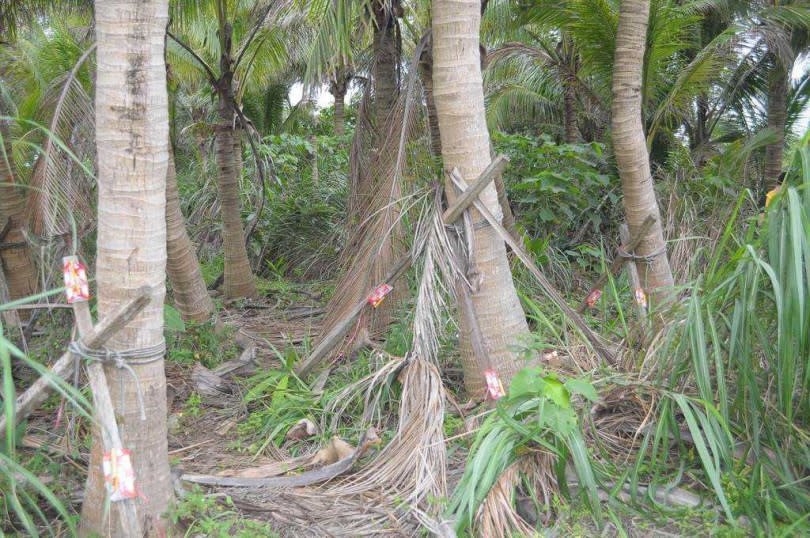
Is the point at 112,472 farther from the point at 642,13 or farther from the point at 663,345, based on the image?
the point at 642,13

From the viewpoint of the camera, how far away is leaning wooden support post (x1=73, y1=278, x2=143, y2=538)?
7.36ft

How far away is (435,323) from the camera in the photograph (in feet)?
12.3

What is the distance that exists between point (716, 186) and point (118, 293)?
19.1ft

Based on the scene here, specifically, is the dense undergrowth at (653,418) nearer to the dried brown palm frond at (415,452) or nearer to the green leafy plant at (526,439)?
the green leafy plant at (526,439)

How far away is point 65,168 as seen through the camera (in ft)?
11.4

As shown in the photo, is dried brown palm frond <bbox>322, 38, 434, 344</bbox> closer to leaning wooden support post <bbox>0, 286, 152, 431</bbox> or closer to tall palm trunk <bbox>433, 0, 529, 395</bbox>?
tall palm trunk <bbox>433, 0, 529, 395</bbox>

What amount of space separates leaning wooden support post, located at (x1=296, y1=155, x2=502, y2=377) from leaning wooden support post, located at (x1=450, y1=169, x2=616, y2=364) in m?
0.08

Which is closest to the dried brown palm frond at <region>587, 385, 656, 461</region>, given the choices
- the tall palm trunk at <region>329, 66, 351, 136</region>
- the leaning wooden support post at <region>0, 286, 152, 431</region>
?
the leaning wooden support post at <region>0, 286, 152, 431</region>

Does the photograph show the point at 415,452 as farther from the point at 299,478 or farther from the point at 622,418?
the point at 622,418

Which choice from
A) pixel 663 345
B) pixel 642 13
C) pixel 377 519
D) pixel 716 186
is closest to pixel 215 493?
pixel 377 519

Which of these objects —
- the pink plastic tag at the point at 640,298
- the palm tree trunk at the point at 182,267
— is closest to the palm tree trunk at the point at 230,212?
the palm tree trunk at the point at 182,267

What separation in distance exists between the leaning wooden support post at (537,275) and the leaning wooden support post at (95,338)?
1700mm

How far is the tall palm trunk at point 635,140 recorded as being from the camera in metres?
4.34

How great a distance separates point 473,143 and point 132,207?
5.77 feet
